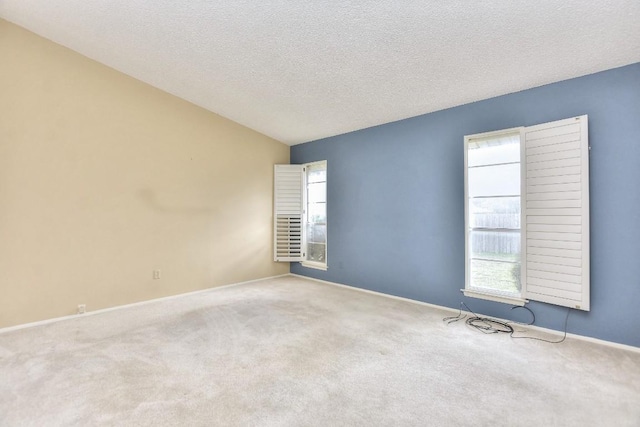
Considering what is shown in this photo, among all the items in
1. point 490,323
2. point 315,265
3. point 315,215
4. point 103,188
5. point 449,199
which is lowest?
point 490,323

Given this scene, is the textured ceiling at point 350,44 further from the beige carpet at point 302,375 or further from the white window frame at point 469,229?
the beige carpet at point 302,375

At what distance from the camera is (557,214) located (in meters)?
2.89

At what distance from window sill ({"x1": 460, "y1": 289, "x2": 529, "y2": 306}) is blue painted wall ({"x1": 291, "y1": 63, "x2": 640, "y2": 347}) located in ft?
0.22

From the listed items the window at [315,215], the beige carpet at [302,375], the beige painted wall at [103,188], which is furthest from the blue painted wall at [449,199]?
the beige painted wall at [103,188]

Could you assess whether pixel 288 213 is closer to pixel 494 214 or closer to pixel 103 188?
pixel 103 188

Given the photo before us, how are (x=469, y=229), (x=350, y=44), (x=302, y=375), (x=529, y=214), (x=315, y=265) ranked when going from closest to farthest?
(x=302, y=375), (x=350, y=44), (x=529, y=214), (x=469, y=229), (x=315, y=265)

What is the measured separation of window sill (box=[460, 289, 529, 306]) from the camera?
10.4 feet

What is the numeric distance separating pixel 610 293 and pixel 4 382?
4.87 m

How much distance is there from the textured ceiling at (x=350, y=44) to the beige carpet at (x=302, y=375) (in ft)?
8.46

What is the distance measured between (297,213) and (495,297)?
3395mm

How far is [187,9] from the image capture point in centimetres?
261

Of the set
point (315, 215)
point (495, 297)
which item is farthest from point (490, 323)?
point (315, 215)

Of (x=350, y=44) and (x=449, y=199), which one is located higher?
(x=350, y=44)

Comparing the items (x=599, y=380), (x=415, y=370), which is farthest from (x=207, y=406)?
(x=599, y=380)
